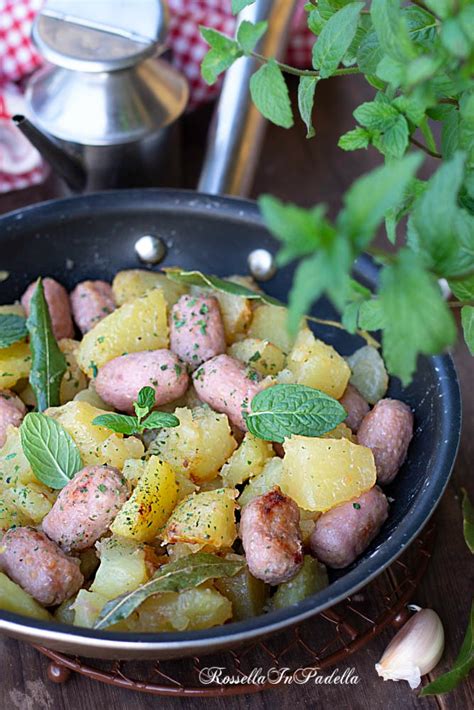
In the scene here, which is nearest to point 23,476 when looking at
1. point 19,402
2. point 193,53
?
point 19,402

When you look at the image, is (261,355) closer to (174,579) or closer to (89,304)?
(89,304)

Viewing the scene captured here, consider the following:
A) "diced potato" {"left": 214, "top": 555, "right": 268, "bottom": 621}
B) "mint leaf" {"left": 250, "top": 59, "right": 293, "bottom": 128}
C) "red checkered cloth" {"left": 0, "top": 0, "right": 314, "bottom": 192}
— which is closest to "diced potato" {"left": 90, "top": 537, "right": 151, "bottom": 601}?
"diced potato" {"left": 214, "top": 555, "right": 268, "bottom": 621}

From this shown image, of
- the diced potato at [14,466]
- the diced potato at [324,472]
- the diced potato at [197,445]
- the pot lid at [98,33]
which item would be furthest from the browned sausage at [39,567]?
the pot lid at [98,33]

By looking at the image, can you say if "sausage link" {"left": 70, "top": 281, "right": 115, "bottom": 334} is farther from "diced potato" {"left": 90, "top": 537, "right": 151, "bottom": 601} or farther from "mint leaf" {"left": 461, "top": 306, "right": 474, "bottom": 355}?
"mint leaf" {"left": 461, "top": 306, "right": 474, "bottom": 355}

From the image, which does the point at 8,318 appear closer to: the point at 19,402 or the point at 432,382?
the point at 19,402

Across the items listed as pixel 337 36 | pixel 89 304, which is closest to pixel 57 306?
pixel 89 304
